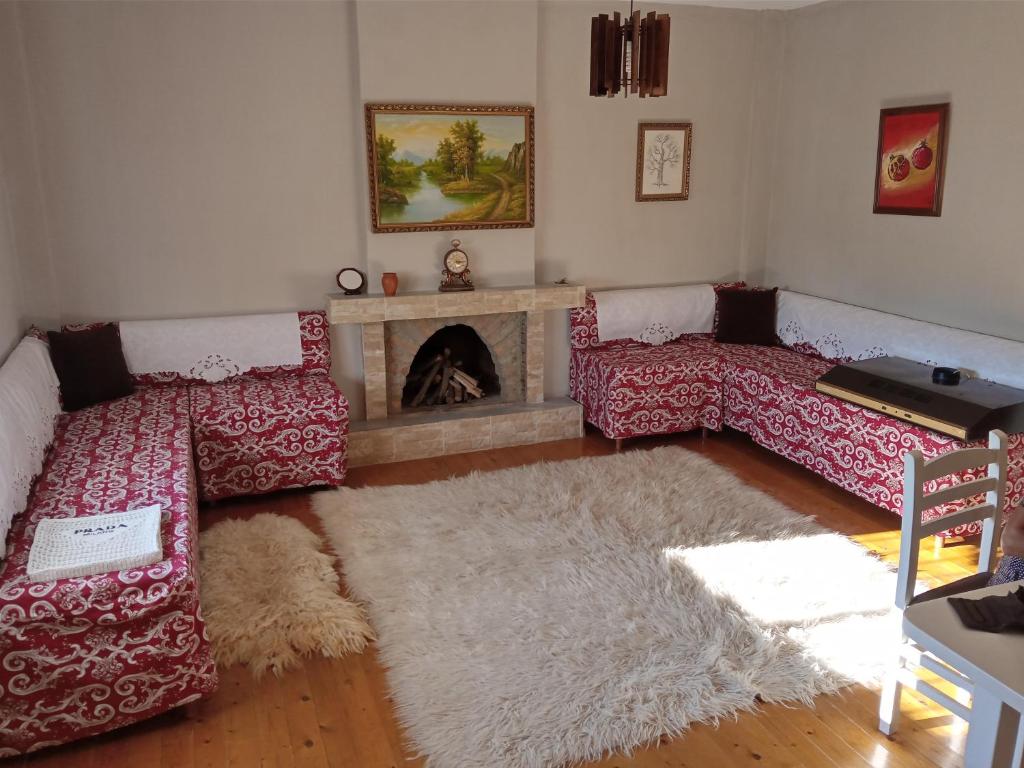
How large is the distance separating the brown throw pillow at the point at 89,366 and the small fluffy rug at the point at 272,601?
0.99m

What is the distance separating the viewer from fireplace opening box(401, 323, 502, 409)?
517 cm

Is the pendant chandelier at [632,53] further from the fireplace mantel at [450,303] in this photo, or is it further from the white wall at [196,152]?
the white wall at [196,152]

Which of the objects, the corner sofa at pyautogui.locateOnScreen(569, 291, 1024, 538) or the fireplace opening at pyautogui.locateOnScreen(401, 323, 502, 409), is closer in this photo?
the corner sofa at pyautogui.locateOnScreen(569, 291, 1024, 538)

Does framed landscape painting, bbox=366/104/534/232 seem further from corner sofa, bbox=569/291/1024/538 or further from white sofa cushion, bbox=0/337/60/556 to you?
white sofa cushion, bbox=0/337/60/556

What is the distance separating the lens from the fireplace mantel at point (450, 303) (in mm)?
4570

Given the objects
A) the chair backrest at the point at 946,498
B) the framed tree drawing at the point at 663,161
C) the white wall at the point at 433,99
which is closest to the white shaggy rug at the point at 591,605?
the chair backrest at the point at 946,498

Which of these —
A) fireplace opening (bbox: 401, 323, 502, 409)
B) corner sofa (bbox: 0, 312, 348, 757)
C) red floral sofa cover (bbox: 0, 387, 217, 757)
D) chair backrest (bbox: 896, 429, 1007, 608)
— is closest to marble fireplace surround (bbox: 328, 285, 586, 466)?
fireplace opening (bbox: 401, 323, 502, 409)

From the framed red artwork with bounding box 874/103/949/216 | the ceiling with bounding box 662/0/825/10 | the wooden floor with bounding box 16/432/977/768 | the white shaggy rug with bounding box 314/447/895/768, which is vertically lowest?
the wooden floor with bounding box 16/432/977/768

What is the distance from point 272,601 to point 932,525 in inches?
91.0

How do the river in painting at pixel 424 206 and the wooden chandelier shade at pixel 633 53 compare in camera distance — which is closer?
the wooden chandelier shade at pixel 633 53

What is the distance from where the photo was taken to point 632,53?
2.81 meters

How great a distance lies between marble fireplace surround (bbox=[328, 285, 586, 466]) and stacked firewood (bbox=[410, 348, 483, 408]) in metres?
0.13

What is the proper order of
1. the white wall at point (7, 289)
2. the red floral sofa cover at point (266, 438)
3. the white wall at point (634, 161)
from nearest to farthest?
the white wall at point (7, 289) < the red floral sofa cover at point (266, 438) < the white wall at point (634, 161)

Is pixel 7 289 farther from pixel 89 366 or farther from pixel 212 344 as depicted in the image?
pixel 212 344
